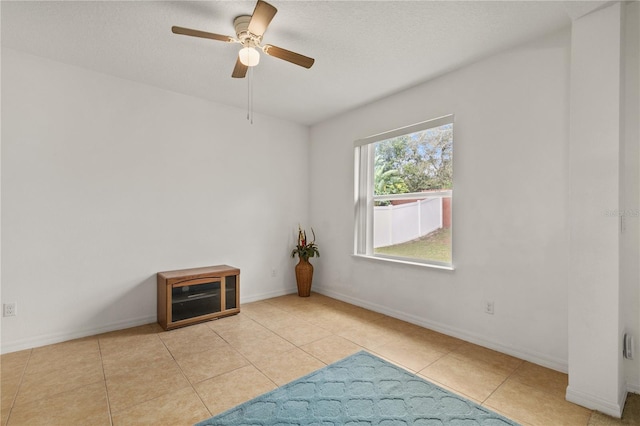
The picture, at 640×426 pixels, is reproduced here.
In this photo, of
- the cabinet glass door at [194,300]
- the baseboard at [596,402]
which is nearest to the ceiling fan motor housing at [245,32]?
the cabinet glass door at [194,300]

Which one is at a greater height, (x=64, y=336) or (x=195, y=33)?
(x=195, y=33)

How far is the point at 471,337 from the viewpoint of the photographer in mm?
2783

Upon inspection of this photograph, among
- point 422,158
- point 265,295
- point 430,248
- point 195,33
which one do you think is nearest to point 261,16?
point 195,33

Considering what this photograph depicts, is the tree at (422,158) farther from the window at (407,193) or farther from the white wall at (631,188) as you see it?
the white wall at (631,188)

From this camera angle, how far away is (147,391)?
2.03 m

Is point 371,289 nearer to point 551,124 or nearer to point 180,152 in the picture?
point 551,124

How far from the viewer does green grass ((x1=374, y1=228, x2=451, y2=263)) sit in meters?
3.10

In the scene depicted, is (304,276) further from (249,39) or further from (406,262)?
(249,39)

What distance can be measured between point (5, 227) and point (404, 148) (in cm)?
392

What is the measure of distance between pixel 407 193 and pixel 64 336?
3744 millimetres

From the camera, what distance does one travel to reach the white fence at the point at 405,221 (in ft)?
10.6

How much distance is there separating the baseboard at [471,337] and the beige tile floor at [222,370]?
0.22 ft

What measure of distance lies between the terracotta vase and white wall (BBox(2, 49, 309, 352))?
17.6 inches

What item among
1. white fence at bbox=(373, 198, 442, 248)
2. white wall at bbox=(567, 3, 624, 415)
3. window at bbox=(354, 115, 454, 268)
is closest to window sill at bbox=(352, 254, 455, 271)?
window at bbox=(354, 115, 454, 268)
